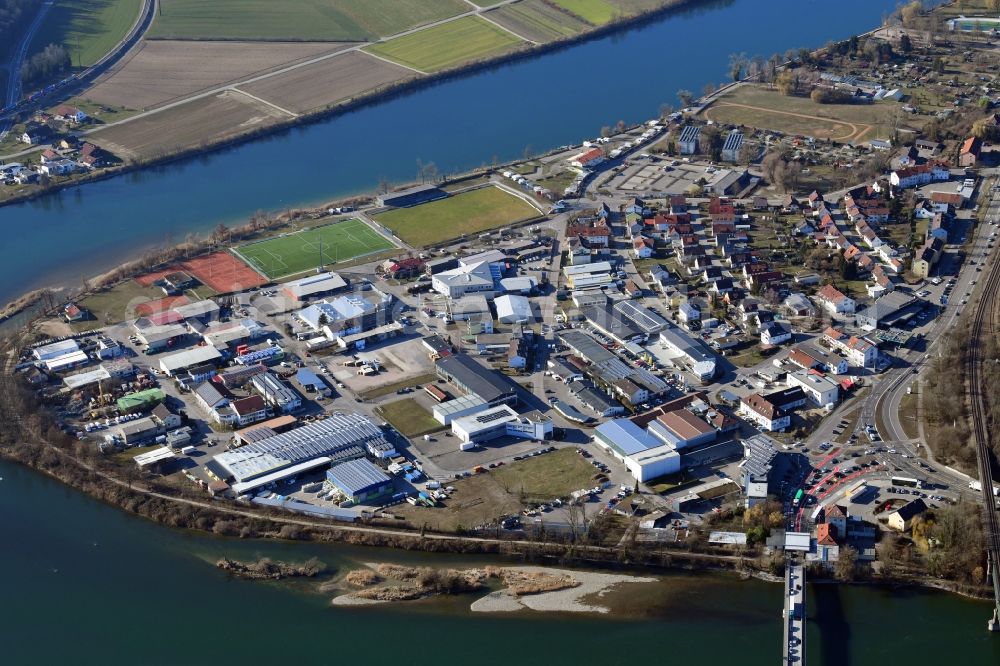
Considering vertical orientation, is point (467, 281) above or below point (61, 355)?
above

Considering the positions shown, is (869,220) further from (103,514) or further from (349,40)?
(349,40)

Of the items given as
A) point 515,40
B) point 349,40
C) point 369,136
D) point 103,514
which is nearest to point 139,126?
point 369,136

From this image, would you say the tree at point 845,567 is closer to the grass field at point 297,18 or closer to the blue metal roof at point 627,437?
the blue metal roof at point 627,437

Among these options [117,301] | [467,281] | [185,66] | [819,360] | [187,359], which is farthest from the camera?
[185,66]

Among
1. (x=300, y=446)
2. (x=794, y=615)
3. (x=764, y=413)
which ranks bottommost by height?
(x=794, y=615)

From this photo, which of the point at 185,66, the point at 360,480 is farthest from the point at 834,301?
the point at 185,66

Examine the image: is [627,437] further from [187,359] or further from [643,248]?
[187,359]

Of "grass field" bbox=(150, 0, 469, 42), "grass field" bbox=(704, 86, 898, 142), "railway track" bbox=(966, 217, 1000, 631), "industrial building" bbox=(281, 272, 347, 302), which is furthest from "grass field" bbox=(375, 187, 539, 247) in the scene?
"grass field" bbox=(150, 0, 469, 42)
